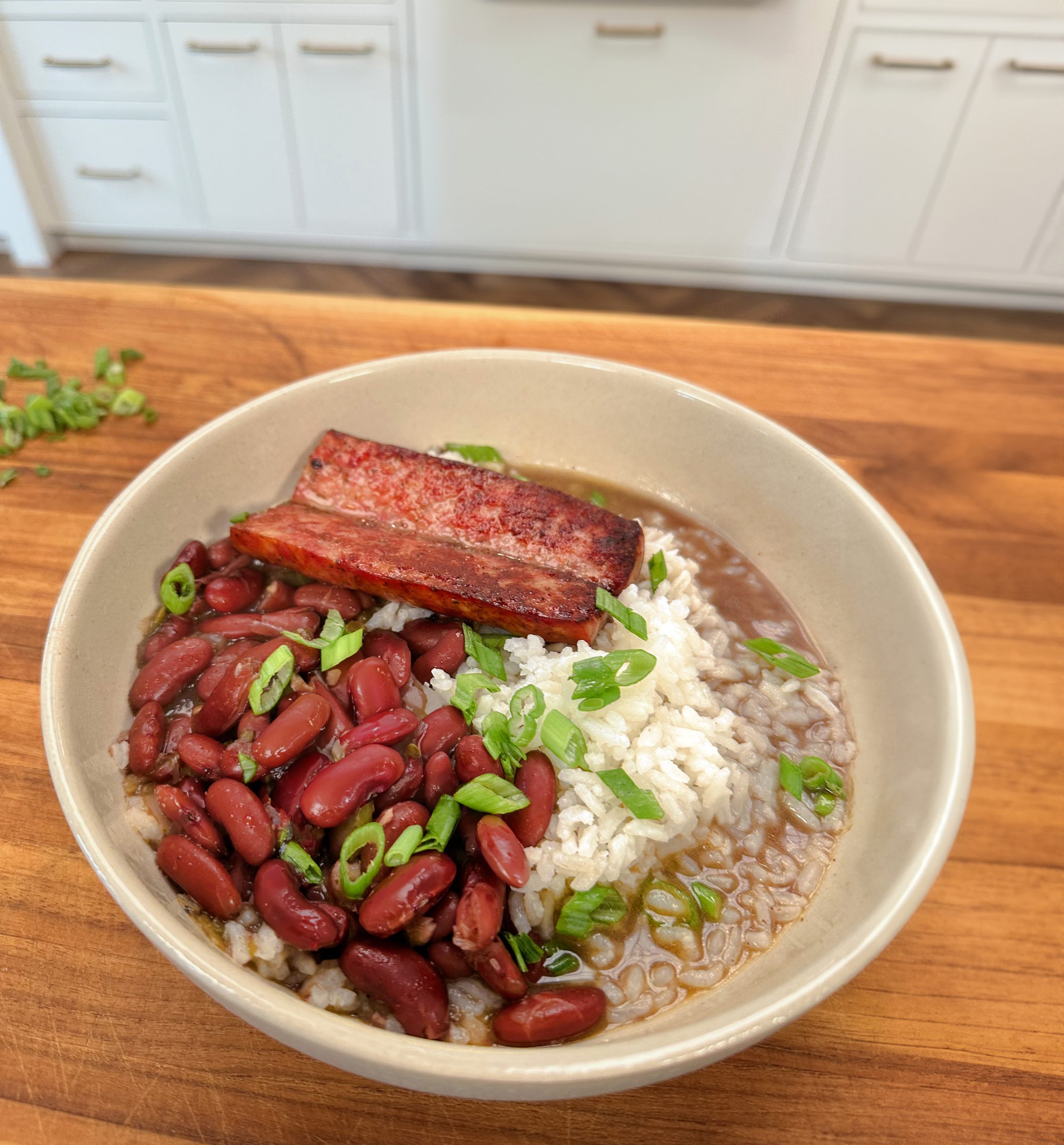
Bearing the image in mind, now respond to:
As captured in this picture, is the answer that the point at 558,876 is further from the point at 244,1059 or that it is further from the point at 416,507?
the point at 416,507

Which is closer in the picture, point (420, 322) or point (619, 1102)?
point (619, 1102)

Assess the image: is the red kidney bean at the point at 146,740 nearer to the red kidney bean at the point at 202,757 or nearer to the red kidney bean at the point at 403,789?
the red kidney bean at the point at 202,757

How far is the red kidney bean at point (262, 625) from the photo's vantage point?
1.57 meters

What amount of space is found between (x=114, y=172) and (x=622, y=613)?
4837mm

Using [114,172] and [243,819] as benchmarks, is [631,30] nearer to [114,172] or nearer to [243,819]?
[114,172]

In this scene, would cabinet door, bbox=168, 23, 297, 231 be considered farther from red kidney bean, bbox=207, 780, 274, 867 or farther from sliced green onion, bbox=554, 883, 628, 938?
sliced green onion, bbox=554, 883, 628, 938

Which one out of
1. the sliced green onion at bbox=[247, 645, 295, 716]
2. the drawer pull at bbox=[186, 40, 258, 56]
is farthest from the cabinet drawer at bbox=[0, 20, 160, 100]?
the sliced green onion at bbox=[247, 645, 295, 716]

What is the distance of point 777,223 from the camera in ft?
15.9

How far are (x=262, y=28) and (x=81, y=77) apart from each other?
3.63 feet

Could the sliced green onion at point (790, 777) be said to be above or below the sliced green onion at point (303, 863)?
below

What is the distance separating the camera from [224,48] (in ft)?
14.3

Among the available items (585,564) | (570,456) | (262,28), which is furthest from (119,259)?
(585,564)

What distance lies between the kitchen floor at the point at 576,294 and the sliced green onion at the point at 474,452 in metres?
3.45

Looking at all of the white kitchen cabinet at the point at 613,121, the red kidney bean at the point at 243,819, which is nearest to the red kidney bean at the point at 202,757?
the red kidney bean at the point at 243,819
